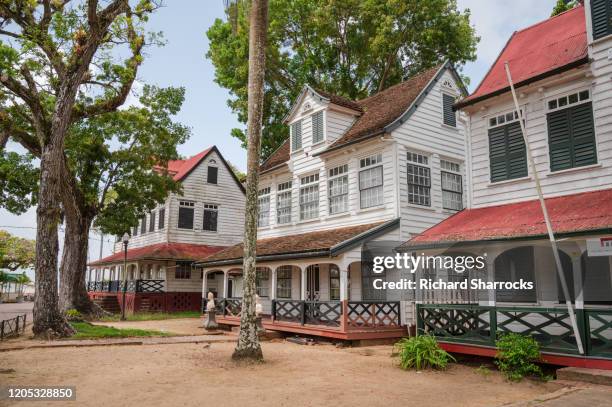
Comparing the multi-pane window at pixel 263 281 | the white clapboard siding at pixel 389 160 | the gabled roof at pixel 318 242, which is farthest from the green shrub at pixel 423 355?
the multi-pane window at pixel 263 281

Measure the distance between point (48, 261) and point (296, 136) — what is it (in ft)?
36.6

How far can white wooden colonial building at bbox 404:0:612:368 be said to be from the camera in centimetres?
1030

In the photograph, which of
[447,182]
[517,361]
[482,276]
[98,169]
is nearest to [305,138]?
[447,182]

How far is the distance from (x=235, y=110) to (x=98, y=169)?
9.64m

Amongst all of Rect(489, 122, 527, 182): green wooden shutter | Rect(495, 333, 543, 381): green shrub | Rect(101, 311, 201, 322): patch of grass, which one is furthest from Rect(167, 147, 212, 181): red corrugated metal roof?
Rect(495, 333, 543, 381): green shrub

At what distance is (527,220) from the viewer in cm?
1147

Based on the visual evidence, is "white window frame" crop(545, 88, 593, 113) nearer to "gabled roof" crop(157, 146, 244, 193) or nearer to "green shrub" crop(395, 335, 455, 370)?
"green shrub" crop(395, 335, 455, 370)

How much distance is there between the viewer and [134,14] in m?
18.0

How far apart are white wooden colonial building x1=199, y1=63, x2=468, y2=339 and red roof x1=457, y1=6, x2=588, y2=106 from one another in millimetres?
3183

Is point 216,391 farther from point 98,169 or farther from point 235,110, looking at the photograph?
point 235,110

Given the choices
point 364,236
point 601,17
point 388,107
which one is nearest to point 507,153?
point 601,17

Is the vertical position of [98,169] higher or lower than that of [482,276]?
higher

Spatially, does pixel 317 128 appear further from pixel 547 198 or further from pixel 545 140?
pixel 547 198

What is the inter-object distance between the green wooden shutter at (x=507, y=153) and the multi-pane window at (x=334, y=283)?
296 inches
